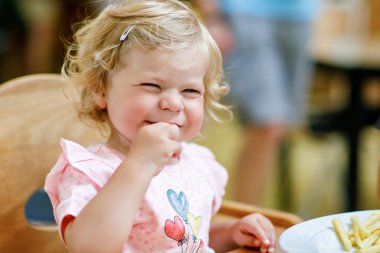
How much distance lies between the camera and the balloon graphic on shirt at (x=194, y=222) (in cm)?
101

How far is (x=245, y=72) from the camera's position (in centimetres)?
247

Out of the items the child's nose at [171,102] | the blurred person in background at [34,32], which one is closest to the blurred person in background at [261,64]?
the child's nose at [171,102]

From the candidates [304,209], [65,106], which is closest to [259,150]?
[304,209]

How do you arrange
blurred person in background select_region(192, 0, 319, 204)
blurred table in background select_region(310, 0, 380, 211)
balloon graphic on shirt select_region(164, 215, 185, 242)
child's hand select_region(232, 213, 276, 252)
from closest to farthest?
balloon graphic on shirt select_region(164, 215, 185, 242) < child's hand select_region(232, 213, 276, 252) < blurred person in background select_region(192, 0, 319, 204) < blurred table in background select_region(310, 0, 380, 211)

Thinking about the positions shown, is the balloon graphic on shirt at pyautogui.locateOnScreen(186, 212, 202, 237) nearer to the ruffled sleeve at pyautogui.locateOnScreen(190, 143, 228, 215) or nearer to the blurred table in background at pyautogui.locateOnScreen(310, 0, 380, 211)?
the ruffled sleeve at pyautogui.locateOnScreen(190, 143, 228, 215)

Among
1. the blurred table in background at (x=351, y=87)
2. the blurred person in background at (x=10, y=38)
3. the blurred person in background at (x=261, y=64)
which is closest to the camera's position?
the blurred person in background at (x=261, y=64)

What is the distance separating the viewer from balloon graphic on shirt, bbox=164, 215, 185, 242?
97cm

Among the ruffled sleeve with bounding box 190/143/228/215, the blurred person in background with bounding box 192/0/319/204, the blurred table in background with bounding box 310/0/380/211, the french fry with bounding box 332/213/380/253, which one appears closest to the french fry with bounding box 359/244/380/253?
the french fry with bounding box 332/213/380/253

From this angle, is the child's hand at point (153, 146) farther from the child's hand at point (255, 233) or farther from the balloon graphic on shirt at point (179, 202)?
the child's hand at point (255, 233)

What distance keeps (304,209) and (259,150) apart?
0.65 metres

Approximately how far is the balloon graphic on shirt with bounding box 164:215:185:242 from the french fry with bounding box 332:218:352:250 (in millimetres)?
203

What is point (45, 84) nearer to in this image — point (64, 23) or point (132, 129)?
point (132, 129)

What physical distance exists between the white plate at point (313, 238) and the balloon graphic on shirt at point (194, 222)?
0.14 meters

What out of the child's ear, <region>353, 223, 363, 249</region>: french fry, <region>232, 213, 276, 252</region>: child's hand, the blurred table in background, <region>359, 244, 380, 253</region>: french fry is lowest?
the blurred table in background
